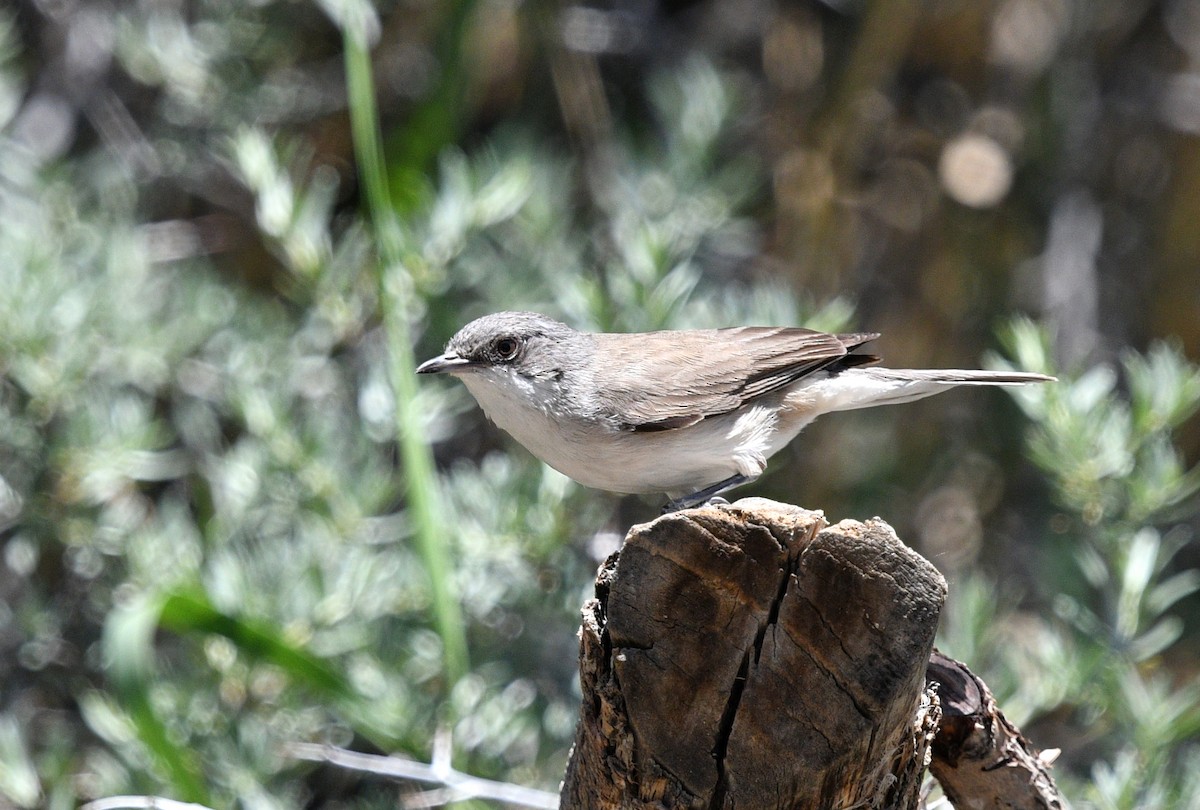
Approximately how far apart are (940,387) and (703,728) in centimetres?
212

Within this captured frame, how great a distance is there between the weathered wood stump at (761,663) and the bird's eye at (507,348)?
1.66m

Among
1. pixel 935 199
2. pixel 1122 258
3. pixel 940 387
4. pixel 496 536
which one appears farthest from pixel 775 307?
pixel 1122 258

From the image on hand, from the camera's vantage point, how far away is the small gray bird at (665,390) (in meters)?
3.88

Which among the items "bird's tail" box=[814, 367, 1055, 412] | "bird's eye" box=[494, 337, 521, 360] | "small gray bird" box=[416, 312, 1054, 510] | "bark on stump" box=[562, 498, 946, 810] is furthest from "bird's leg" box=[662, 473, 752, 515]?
"bark on stump" box=[562, 498, 946, 810]

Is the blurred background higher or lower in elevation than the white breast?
lower

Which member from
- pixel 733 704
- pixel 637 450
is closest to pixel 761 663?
pixel 733 704

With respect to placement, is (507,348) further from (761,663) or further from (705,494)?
(761,663)

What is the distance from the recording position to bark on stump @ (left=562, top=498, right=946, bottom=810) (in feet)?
7.89

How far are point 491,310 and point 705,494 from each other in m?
2.25

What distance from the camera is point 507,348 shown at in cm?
418

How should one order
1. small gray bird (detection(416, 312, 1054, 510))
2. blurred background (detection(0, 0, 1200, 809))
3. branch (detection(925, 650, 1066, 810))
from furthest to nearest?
blurred background (detection(0, 0, 1200, 809)) → small gray bird (detection(416, 312, 1054, 510)) → branch (detection(925, 650, 1066, 810))

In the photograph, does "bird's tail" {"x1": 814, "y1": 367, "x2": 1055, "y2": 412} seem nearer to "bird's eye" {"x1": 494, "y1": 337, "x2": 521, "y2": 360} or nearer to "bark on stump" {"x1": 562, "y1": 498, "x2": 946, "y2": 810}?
"bird's eye" {"x1": 494, "y1": 337, "x2": 521, "y2": 360}

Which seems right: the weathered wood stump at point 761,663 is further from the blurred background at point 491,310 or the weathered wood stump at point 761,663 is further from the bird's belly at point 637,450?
the blurred background at point 491,310

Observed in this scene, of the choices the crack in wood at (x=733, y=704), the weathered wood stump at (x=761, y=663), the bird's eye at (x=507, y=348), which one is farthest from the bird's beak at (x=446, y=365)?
the crack in wood at (x=733, y=704)
